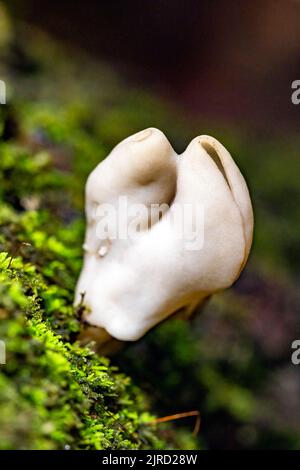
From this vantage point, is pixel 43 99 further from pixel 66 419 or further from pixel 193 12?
pixel 193 12

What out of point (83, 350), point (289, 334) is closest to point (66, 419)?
point (83, 350)

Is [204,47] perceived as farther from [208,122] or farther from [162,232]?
[162,232]

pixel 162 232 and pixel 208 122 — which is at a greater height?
pixel 208 122

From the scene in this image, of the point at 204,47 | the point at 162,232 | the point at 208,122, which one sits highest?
the point at 204,47

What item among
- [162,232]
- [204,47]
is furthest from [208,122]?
[162,232]

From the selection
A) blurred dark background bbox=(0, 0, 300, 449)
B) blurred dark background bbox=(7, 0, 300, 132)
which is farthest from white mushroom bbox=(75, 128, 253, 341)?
blurred dark background bbox=(7, 0, 300, 132)

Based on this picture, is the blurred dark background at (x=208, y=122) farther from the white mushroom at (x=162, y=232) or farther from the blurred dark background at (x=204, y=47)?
the white mushroom at (x=162, y=232)

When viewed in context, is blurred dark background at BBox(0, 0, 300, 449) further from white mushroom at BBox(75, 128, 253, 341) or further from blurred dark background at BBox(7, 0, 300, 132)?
white mushroom at BBox(75, 128, 253, 341)
